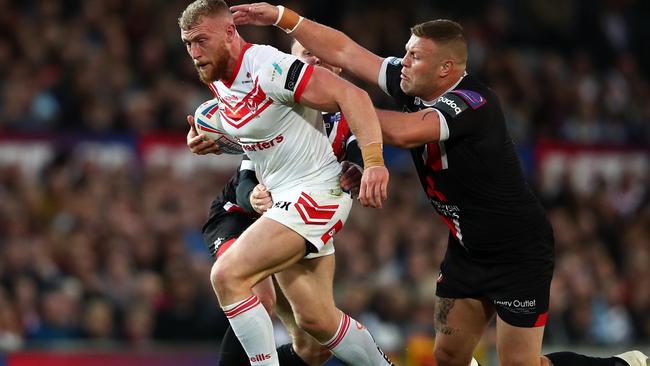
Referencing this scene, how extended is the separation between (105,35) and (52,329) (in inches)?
145

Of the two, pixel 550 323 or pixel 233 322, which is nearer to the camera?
pixel 233 322

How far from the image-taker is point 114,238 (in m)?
10.1

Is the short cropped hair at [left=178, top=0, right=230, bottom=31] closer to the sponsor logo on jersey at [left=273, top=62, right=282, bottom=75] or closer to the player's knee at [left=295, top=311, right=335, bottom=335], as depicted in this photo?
the sponsor logo on jersey at [left=273, top=62, right=282, bottom=75]

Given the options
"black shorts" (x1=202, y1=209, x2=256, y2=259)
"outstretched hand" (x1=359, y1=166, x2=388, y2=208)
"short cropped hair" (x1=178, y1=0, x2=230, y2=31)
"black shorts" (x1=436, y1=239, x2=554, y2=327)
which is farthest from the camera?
"black shorts" (x1=202, y1=209, x2=256, y2=259)

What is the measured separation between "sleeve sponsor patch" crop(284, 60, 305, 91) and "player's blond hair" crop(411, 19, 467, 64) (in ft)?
2.60

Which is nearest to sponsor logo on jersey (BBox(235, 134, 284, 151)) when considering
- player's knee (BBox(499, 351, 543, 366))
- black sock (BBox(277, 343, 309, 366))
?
black sock (BBox(277, 343, 309, 366))

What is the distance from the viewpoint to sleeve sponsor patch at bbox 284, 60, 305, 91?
5.39m

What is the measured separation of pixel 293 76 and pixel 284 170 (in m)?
0.57

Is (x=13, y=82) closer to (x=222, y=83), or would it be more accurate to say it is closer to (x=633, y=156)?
(x=222, y=83)

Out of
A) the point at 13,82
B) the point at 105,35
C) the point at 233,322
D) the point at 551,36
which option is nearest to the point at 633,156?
the point at 551,36

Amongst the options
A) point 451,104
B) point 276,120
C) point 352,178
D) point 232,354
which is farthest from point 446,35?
point 232,354

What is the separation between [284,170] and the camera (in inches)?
227

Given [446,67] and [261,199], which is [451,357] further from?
[446,67]

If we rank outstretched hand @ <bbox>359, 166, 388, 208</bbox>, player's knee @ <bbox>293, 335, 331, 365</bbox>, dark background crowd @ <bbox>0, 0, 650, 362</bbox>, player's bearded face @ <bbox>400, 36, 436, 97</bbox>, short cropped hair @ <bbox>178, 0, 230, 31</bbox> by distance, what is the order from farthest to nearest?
dark background crowd @ <bbox>0, 0, 650, 362</bbox>, player's knee @ <bbox>293, 335, 331, 365</bbox>, player's bearded face @ <bbox>400, 36, 436, 97</bbox>, short cropped hair @ <bbox>178, 0, 230, 31</bbox>, outstretched hand @ <bbox>359, 166, 388, 208</bbox>
